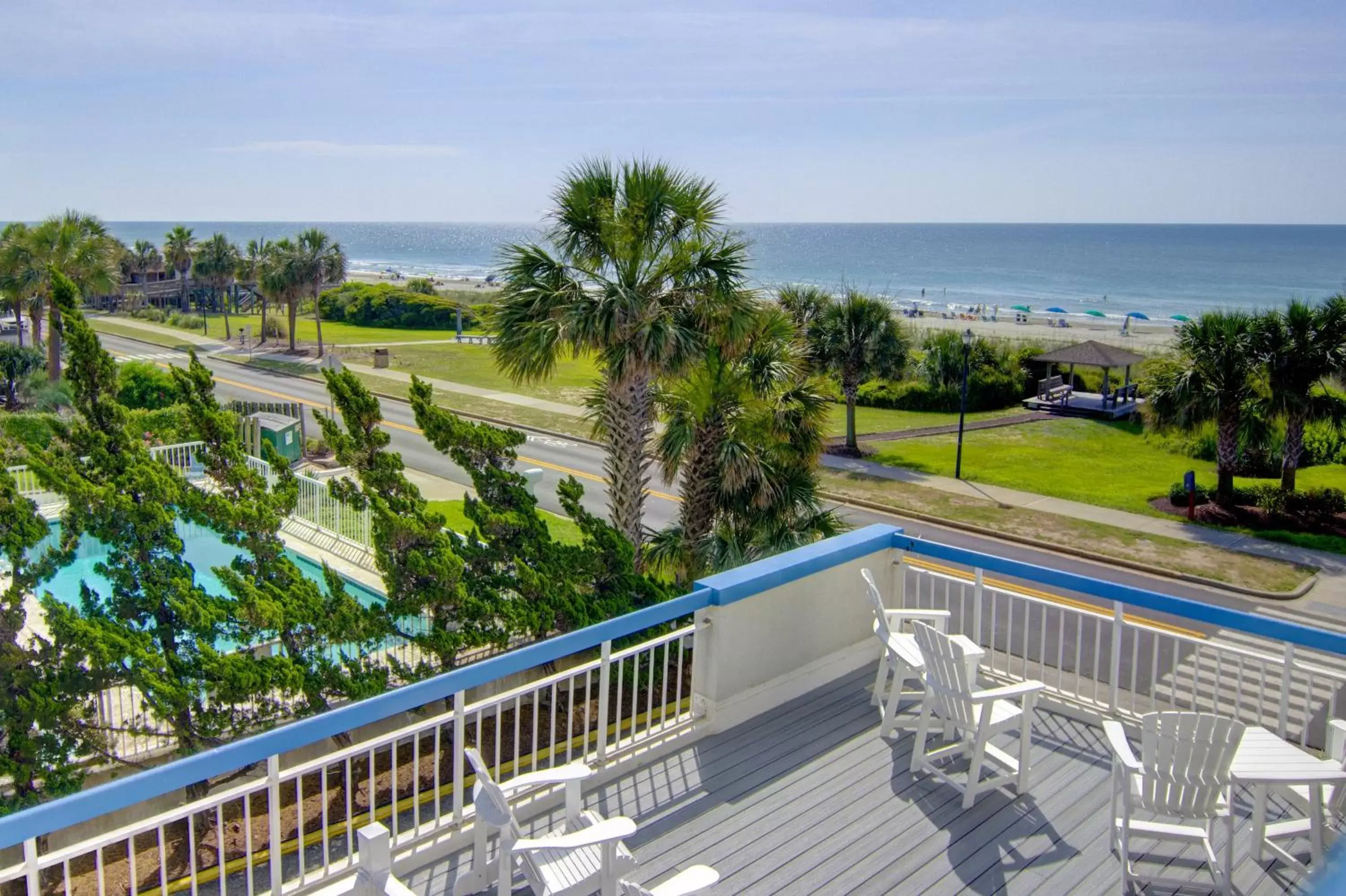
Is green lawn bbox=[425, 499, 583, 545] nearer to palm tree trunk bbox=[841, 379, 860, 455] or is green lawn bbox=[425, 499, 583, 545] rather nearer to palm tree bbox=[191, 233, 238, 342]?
palm tree trunk bbox=[841, 379, 860, 455]

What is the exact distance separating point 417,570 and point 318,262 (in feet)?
150

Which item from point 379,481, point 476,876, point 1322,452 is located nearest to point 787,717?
point 476,876

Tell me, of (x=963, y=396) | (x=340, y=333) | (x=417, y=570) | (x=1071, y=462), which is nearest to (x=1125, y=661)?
(x=417, y=570)

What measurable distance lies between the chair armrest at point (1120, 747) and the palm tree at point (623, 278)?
25.7 ft

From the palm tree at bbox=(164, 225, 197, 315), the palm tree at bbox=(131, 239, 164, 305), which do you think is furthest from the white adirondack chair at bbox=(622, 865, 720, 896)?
the palm tree at bbox=(131, 239, 164, 305)

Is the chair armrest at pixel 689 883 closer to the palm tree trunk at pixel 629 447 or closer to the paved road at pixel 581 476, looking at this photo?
the palm tree trunk at pixel 629 447

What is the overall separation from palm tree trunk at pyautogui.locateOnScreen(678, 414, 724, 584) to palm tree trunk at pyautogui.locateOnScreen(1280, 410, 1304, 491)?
1604cm

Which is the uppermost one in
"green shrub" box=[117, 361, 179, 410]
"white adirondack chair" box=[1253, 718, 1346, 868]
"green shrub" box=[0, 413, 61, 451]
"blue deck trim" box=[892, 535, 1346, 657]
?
"blue deck trim" box=[892, 535, 1346, 657]

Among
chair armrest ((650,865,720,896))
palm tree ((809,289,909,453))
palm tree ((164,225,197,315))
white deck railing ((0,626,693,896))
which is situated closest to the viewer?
chair armrest ((650,865,720,896))

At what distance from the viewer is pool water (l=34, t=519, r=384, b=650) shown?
55.4ft

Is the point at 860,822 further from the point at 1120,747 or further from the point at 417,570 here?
the point at 417,570

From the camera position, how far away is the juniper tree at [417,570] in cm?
941

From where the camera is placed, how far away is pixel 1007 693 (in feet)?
18.0

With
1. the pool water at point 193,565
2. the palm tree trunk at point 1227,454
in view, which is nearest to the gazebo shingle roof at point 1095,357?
the palm tree trunk at point 1227,454
